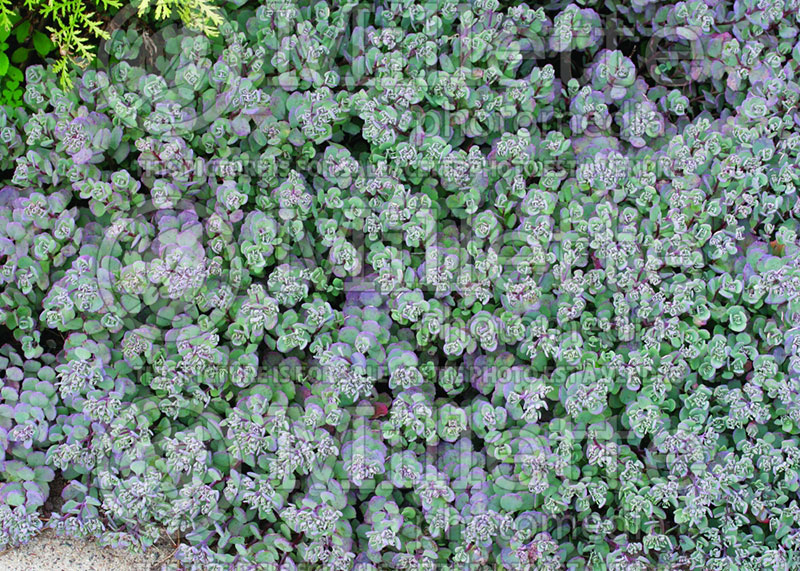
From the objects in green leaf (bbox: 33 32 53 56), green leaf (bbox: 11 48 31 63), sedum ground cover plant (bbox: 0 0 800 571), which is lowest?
sedum ground cover plant (bbox: 0 0 800 571)

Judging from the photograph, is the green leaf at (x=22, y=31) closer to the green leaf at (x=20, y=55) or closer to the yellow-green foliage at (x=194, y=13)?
the green leaf at (x=20, y=55)

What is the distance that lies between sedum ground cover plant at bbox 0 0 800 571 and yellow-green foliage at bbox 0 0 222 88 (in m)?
0.06

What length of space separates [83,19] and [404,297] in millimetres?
1464

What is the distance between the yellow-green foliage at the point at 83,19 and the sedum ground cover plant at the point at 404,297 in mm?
63

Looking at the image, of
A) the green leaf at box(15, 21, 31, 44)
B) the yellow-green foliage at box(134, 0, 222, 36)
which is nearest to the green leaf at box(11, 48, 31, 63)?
the green leaf at box(15, 21, 31, 44)

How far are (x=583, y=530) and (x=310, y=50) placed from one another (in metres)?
1.86

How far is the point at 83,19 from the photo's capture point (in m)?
2.42

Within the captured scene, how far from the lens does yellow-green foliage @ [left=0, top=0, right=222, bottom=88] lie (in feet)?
7.43

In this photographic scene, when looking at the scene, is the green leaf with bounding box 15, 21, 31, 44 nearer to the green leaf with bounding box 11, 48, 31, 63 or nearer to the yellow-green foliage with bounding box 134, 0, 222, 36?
the green leaf with bounding box 11, 48, 31, 63

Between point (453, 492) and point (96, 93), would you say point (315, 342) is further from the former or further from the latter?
point (96, 93)

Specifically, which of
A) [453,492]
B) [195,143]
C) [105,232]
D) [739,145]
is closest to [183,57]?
[195,143]

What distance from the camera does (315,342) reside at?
2324 mm

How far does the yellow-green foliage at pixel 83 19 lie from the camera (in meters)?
2.26

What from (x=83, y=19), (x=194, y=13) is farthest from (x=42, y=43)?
(x=194, y=13)
